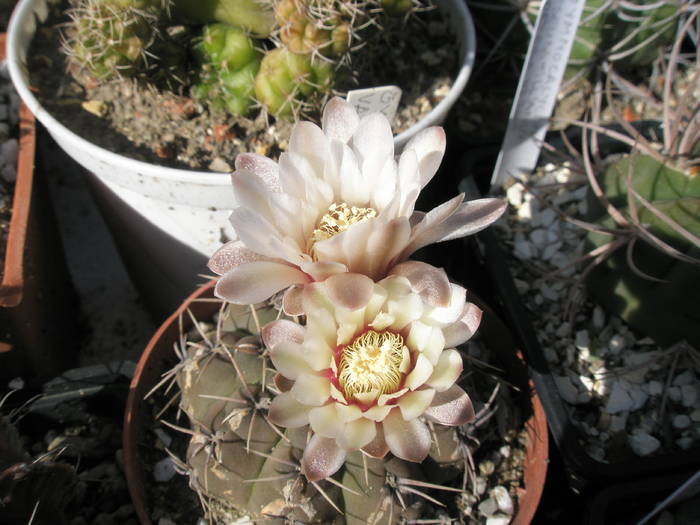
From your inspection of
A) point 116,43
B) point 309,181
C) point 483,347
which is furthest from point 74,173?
point 309,181

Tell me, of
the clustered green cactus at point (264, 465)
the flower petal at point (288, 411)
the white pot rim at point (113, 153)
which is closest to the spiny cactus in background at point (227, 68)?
the white pot rim at point (113, 153)

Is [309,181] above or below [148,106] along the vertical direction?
above

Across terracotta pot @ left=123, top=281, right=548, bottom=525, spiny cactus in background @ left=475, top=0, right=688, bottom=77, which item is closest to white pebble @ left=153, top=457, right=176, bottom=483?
terracotta pot @ left=123, top=281, right=548, bottom=525

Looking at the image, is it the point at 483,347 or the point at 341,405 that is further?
the point at 483,347

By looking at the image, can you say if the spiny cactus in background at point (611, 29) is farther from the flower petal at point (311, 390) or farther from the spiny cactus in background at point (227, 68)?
the flower petal at point (311, 390)

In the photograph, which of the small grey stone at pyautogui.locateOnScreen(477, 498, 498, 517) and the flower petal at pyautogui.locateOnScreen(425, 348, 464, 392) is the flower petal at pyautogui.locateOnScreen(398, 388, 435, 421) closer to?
the flower petal at pyautogui.locateOnScreen(425, 348, 464, 392)

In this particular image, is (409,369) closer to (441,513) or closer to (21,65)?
(441,513)
